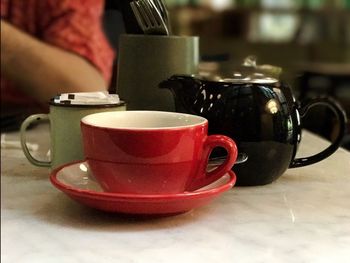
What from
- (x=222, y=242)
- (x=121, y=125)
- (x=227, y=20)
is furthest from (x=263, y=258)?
(x=227, y=20)

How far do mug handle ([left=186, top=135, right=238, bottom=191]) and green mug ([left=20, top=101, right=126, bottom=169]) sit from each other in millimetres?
100

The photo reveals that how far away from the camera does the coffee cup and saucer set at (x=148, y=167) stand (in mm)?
448

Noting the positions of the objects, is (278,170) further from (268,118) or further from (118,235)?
(118,235)

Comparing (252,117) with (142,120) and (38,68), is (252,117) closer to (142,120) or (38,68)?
(142,120)

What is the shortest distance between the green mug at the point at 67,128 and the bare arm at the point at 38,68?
534 millimetres

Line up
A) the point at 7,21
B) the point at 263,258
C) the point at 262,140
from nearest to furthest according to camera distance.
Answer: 1. the point at 263,258
2. the point at 262,140
3. the point at 7,21

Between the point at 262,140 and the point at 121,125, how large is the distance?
122 mm

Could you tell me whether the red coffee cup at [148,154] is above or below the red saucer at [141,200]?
above

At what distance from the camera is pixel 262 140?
54cm

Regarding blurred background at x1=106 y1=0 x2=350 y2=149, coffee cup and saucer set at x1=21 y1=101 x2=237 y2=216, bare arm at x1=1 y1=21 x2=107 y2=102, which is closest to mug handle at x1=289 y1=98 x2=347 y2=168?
coffee cup and saucer set at x1=21 y1=101 x2=237 y2=216

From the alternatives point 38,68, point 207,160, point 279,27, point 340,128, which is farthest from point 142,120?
point 279,27

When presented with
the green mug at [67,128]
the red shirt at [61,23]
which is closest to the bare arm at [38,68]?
the red shirt at [61,23]

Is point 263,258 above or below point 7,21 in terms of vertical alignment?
below

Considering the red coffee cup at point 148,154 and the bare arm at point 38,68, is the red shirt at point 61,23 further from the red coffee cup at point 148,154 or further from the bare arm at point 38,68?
the red coffee cup at point 148,154
